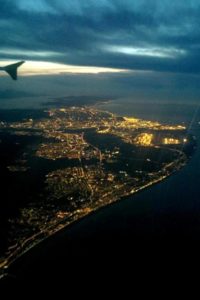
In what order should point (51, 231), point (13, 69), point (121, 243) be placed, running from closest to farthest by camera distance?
point (13, 69) < point (121, 243) < point (51, 231)

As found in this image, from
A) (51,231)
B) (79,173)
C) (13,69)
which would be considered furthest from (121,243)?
(13,69)

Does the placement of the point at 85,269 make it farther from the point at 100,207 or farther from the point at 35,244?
the point at 100,207

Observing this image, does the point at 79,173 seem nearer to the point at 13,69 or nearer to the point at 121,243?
the point at 121,243

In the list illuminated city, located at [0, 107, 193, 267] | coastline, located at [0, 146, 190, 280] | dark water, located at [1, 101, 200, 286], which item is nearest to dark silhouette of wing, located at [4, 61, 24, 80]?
dark water, located at [1, 101, 200, 286]

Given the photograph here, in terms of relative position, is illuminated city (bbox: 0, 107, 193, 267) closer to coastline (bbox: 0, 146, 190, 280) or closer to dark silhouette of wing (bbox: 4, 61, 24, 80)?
coastline (bbox: 0, 146, 190, 280)

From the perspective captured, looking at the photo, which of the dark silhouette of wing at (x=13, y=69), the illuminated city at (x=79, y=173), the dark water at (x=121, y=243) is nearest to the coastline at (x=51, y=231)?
the illuminated city at (x=79, y=173)

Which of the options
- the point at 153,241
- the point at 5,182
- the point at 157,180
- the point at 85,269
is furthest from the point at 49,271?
the point at 157,180

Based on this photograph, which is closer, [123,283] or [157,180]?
[123,283]

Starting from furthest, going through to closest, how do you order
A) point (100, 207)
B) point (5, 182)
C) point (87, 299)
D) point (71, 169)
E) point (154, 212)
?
point (71, 169) < point (5, 182) < point (100, 207) < point (154, 212) < point (87, 299)
